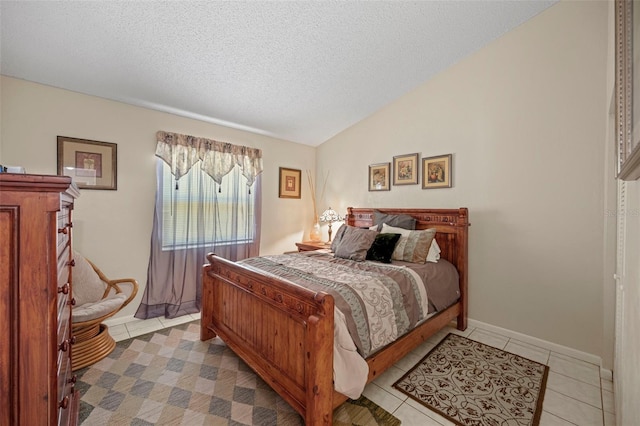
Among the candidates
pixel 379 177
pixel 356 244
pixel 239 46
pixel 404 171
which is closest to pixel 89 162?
pixel 239 46

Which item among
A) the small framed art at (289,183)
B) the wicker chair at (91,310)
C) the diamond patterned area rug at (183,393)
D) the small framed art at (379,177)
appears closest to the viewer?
the diamond patterned area rug at (183,393)

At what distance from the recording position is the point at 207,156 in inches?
137

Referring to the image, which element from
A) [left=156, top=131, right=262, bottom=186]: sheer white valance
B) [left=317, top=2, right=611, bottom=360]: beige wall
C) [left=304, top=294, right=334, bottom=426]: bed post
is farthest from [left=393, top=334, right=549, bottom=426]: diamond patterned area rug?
[left=156, top=131, right=262, bottom=186]: sheer white valance

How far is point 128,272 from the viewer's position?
3.00 meters

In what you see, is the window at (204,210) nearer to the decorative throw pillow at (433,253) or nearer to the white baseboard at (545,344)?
the decorative throw pillow at (433,253)

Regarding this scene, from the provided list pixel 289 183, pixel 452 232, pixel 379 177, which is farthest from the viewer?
pixel 289 183

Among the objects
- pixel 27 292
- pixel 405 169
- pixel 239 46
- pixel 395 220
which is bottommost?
pixel 27 292

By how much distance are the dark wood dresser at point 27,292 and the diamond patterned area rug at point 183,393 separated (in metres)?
1.07

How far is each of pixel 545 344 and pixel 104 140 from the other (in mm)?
4733

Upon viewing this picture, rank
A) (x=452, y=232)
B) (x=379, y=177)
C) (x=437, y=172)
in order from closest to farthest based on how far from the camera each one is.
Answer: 1. (x=452, y=232)
2. (x=437, y=172)
3. (x=379, y=177)

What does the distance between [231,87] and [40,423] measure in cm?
284

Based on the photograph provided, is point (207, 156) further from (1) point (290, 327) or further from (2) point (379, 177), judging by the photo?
(1) point (290, 327)

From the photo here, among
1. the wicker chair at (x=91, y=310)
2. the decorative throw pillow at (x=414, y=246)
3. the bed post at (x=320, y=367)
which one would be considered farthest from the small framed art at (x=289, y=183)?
the bed post at (x=320, y=367)

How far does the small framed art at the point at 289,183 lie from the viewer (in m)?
4.33
